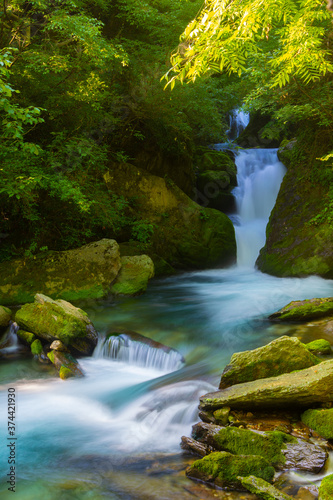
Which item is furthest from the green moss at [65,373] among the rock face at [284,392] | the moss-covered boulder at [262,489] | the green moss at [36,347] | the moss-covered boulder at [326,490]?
the moss-covered boulder at [326,490]

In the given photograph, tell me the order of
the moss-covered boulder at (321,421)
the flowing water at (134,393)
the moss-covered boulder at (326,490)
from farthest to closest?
the moss-covered boulder at (321,421) → the flowing water at (134,393) → the moss-covered boulder at (326,490)

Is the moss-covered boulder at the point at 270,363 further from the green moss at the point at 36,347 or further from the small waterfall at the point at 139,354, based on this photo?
the green moss at the point at 36,347

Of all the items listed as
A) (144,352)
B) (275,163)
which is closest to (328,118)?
(275,163)

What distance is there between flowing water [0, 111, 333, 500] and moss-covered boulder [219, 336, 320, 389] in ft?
1.60

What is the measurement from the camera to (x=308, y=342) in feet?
18.5

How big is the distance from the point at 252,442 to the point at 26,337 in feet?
14.8

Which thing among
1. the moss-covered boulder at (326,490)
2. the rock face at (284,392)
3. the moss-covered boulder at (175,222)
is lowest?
the moss-covered boulder at (326,490)

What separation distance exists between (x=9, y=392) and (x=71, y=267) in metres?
4.30

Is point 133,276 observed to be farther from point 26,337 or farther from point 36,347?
point 36,347

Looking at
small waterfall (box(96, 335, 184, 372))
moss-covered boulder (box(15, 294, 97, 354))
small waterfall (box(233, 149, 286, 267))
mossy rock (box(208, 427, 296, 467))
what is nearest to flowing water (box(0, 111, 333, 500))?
small waterfall (box(96, 335, 184, 372))

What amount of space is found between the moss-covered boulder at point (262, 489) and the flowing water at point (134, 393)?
145mm

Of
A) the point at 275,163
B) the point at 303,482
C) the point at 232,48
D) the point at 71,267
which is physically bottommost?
the point at 303,482

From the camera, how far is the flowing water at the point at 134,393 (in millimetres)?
3342

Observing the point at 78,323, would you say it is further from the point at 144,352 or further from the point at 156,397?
the point at 156,397
